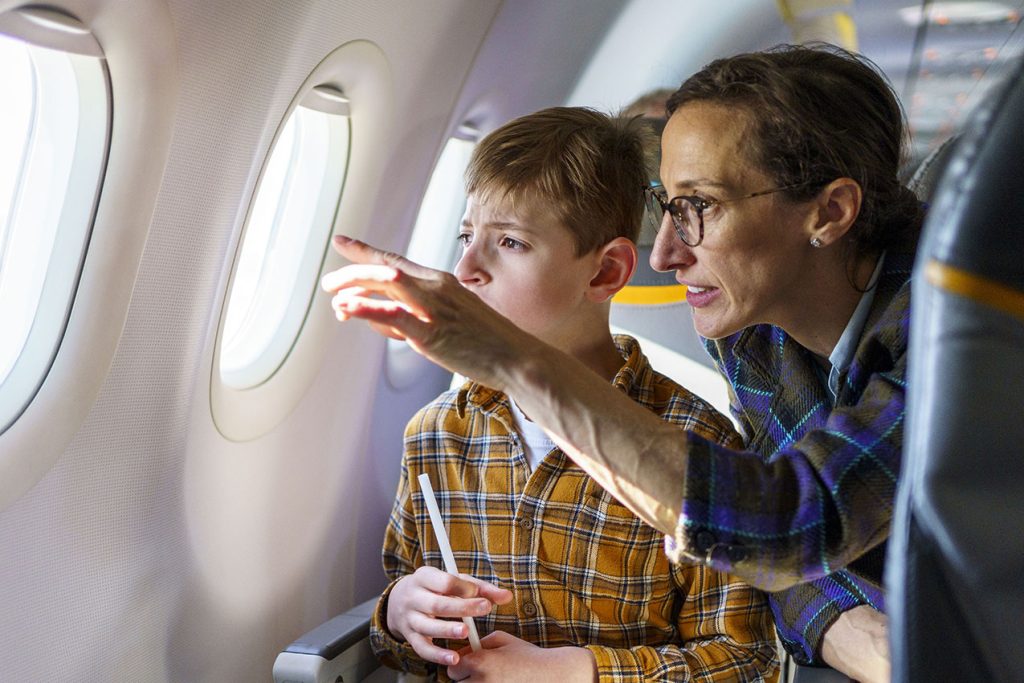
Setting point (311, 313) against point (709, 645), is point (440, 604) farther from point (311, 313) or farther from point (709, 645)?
point (311, 313)

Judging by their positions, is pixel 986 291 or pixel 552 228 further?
pixel 552 228

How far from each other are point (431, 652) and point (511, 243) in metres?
0.72

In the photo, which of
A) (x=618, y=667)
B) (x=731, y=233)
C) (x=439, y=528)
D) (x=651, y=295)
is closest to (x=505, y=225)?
(x=731, y=233)

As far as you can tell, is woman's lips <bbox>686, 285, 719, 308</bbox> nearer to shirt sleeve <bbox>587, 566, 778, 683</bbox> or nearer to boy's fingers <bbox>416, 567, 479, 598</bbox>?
shirt sleeve <bbox>587, 566, 778, 683</bbox>

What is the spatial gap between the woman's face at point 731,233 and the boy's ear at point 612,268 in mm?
253

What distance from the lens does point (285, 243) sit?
95.0 inches

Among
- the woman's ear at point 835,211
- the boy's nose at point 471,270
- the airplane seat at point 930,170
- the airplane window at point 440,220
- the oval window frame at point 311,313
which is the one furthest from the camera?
the airplane window at point 440,220

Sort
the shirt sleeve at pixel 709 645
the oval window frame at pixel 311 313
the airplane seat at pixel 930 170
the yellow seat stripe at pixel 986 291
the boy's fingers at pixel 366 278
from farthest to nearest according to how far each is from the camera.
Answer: the airplane seat at pixel 930 170 < the oval window frame at pixel 311 313 < the shirt sleeve at pixel 709 645 < the boy's fingers at pixel 366 278 < the yellow seat stripe at pixel 986 291

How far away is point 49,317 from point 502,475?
0.83 metres

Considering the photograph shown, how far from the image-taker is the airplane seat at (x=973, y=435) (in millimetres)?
851

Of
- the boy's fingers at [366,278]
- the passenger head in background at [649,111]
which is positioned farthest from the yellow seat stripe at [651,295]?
the boy's fingers at [366,278]

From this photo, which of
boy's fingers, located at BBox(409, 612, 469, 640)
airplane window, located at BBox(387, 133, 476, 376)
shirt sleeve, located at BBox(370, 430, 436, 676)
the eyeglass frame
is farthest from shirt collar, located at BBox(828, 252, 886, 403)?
airplane window, located at BBox(387, 133, 476, 376)

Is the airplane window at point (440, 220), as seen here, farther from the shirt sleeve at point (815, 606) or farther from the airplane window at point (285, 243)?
the shirt sleeve at point (815, 606)

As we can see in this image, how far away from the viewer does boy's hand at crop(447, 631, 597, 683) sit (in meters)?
1.66
